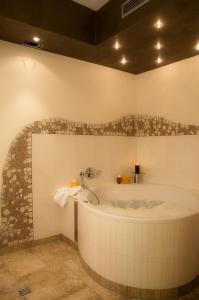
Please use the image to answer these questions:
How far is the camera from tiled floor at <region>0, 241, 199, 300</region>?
168cm

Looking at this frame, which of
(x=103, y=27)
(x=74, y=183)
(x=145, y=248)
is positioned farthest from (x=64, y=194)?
(x=103, y=27)

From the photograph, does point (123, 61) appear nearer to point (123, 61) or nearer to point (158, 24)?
point (123, 61)

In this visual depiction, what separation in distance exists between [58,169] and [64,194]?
0.33 metres

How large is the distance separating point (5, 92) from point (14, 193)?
3.64ft

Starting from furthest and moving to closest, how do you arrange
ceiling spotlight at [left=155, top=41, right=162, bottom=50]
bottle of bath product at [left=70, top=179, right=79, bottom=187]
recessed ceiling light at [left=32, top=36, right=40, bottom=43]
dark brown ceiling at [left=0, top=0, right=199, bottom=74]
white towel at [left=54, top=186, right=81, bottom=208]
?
bottle of bath product at [left=70, top=179, right=79, bottom=187], white towel at [left=54, top=186, right=81, bottom=208], ceiling spotlight at [left=155, top=41, right=162, bottom=50], recessed ceiling light at [left=32, top=36, right=40, bottom=43], dark brown ceiling at [left=0, top=0, right=199, bottom=74]

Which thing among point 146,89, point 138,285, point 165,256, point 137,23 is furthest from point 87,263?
point 146,89

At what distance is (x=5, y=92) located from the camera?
2297 millimetres

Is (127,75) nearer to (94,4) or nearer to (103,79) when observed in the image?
(103,79)

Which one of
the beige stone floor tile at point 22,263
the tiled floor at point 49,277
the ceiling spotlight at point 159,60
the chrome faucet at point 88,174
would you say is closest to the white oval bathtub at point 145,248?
the tiled floor at point 49,277

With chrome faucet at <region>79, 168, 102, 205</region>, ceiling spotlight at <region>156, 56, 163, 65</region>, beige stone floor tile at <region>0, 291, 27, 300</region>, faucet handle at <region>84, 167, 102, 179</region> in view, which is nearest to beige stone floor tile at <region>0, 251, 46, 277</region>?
beige stone floor tile at <region>0, 291, 27, 300</region>

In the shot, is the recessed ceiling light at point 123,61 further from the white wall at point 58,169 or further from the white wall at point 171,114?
the white wall at point 58,169

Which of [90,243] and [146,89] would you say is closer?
[90,243]

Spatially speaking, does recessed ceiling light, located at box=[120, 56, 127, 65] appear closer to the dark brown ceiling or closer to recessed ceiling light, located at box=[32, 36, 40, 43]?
the dark brown ceiling

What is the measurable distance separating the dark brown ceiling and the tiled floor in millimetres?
2314
